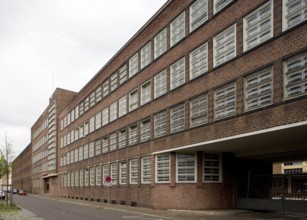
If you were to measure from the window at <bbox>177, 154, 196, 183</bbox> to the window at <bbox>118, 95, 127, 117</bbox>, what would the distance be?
11.7 meters

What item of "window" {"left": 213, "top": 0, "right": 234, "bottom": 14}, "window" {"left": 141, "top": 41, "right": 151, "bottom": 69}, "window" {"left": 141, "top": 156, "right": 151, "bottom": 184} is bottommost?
"window" {"left": 141, "top": 156, "right": 151, "bottom": 184}

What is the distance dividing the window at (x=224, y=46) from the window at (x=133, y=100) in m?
12.7

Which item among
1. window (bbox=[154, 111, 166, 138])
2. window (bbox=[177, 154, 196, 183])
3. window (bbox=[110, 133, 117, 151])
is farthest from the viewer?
window (bbox=[110, 133, 117, 151])

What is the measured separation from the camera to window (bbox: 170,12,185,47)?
28109mm

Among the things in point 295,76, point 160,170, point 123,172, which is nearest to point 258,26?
point 295,76

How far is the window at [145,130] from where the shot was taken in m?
32.4

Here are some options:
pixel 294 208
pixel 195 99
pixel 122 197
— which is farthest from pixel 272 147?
pixel 122 197

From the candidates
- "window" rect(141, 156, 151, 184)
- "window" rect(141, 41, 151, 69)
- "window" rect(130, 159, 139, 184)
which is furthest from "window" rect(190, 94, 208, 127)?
"window" rect(130, 159, 139, 184)

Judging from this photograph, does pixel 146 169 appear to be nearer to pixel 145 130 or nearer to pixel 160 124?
pixel 145 130

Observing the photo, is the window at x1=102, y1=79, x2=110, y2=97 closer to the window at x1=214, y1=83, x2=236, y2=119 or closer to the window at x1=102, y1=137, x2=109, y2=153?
the window at x1=102, y1=137, x2=109, y2=153

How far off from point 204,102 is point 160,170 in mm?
7091

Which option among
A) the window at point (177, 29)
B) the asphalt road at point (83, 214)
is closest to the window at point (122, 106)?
the asphalt road at point (83, 214)

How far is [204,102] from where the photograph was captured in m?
24.6

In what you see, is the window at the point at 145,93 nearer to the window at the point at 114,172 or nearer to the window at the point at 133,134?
the window at the point at 133,134
